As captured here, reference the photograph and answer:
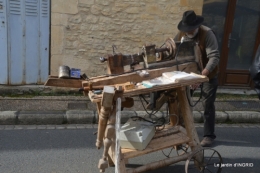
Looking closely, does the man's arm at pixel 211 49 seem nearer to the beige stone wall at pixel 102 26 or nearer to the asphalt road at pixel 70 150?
the asphalt road at pixel 70 150

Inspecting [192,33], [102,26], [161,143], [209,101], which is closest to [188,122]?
[161,143]

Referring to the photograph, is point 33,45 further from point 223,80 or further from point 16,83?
point 223,80

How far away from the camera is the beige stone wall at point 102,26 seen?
242 inches

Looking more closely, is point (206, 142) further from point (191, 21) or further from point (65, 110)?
point (65, 110)

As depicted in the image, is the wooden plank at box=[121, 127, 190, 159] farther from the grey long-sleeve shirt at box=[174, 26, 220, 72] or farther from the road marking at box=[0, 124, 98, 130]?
the road marking at box=[0, 124, 98, 130]

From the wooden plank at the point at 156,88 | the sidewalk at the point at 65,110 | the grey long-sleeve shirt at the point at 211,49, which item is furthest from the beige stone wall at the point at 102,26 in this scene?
the wooden plank at the point at 156,88

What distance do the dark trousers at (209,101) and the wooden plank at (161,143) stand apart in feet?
3.28

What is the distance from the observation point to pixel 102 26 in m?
6.32

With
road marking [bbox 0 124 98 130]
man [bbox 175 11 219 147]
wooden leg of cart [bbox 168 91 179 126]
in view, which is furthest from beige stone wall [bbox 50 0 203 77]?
wooden leg of cart [bbox 168 91 179 126]

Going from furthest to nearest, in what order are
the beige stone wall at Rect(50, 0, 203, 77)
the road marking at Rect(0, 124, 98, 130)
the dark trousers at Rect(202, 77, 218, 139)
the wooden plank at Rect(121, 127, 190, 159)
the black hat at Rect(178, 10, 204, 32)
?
the beige stone wall at Rect(50, 0, 203, 77)
the road marking at Rect(0, 124, 98, 130)
the dark trousers at Rect(202, 77, 218, 139)
the black hat at Rect(178, 10, 204, 32)
the wooden plank at Rect(121, 127, 190, 159)

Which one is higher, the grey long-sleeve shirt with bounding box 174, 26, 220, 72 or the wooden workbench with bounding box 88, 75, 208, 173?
the grey long-sleeve shirt with bounding box 174, 26, 220, 72

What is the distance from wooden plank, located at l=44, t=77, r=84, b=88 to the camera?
266 cm

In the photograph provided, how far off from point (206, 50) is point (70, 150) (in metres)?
2.25

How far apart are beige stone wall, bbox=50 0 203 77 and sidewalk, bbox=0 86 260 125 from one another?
2.62 ft
